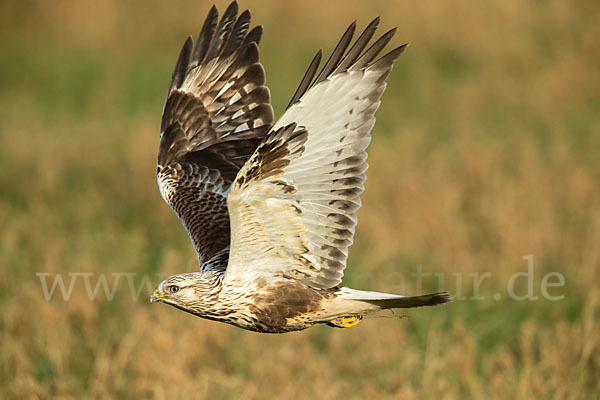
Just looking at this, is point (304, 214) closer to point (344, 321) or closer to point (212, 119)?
point (344, 321)

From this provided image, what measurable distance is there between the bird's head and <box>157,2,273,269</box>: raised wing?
826 mm

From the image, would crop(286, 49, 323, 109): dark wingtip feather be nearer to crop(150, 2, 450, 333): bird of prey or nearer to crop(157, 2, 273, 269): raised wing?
crop(150, 2, 450, 333): bird of prey

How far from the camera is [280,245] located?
417cm

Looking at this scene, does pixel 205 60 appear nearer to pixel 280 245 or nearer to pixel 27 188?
pixel 280 245

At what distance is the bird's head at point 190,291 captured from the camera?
4.11 m

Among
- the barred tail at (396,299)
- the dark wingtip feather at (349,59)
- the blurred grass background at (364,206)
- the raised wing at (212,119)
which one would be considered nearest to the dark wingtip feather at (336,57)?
the dark wingtip feather at (349,59)

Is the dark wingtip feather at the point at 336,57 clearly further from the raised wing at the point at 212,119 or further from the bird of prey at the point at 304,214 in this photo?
the raised wing at the point at 212,119

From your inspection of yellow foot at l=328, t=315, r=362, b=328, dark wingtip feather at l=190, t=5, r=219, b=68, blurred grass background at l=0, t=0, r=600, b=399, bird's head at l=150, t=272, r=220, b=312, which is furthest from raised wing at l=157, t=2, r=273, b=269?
blurred grass background at l=0, t=0, r=600, b=399

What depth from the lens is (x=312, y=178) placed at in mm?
4176

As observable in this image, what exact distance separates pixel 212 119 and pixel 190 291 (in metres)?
1.75

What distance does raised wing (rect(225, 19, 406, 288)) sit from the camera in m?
3.98

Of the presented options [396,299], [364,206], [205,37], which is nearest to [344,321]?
[396,299]

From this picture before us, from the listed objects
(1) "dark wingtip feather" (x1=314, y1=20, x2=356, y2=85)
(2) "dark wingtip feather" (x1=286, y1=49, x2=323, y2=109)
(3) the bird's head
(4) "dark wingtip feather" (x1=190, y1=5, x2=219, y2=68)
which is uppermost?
(4) "dark wingtip feather" (x1=190, y1=5, x2=219, y2=68)

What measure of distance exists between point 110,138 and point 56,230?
2.73 metres
